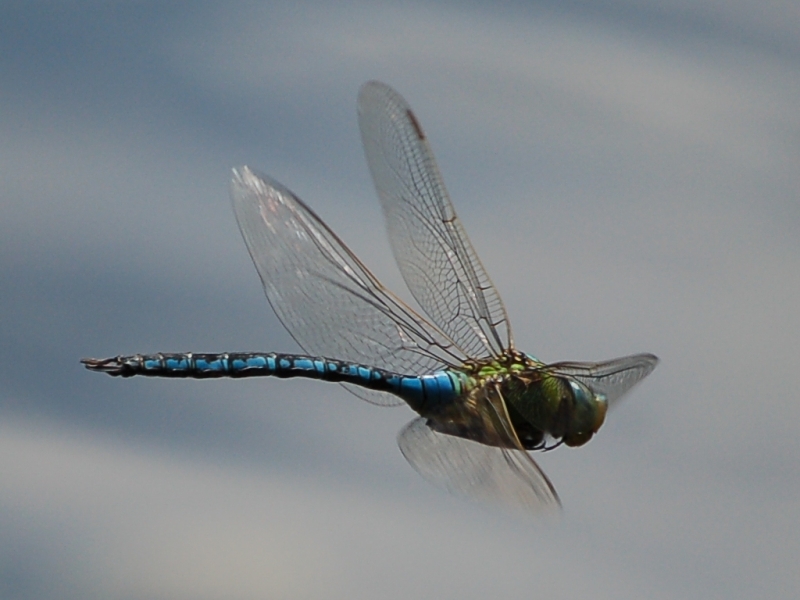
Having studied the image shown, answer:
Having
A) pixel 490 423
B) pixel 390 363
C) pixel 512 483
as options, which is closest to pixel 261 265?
pixel 390 363

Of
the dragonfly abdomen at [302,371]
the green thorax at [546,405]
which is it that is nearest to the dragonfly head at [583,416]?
the green thorax at [546,405]

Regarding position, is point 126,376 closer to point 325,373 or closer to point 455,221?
point 325,373

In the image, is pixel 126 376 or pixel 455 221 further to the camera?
pixel 455 221

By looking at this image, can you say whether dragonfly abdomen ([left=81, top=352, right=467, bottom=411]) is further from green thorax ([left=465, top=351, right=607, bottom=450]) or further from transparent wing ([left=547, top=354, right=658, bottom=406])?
transparent wing ([left=547, top=354, right=658, bottom=406])

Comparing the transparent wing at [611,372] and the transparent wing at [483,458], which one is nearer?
the transparent wing at [483,458]

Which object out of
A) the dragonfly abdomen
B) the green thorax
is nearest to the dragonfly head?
the green thorax

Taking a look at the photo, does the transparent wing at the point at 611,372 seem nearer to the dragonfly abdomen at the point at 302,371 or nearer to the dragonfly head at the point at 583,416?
the dragonfly head at the point at 583,416

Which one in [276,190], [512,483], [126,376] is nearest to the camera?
[512,483]
